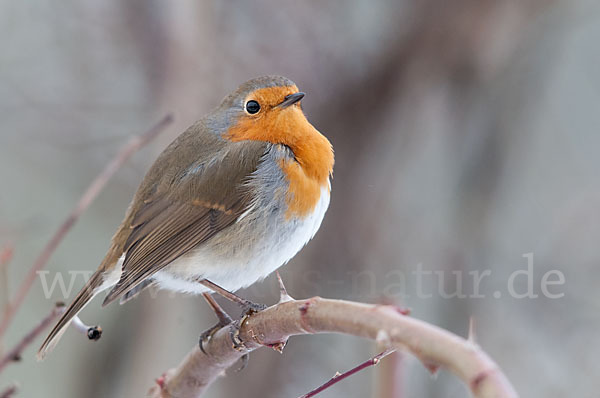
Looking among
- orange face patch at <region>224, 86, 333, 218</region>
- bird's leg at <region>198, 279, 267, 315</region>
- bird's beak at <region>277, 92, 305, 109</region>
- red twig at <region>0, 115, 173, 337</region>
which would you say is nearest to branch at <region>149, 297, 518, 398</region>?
bird's leg at <region>198, 279, 267, 315</region>

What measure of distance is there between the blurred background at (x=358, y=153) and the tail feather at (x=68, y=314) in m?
1.65

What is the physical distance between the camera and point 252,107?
264 cm

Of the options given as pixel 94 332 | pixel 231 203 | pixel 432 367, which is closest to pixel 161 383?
pixel 94 332

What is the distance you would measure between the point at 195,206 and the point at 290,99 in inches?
19.9

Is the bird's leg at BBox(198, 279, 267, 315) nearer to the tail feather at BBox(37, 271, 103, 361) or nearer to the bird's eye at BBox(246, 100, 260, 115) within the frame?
the tail feather at BBox(37, 271, 103, 361)

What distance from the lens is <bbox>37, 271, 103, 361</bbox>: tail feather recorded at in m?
2.12

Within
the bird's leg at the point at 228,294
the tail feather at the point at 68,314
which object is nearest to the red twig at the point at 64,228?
the tail feather at the point at 68,314

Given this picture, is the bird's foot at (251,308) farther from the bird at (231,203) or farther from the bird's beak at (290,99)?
the bird's beak at (290,99)

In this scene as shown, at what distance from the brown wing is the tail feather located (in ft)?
A: 0.44

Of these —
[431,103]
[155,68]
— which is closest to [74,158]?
[155,68]

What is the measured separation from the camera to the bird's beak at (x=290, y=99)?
254 cm

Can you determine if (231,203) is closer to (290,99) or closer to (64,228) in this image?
(290,99)

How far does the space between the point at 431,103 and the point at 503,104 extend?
443 millimetres

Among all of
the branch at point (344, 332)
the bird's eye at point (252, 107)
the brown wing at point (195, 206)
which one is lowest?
the branch at point (344, 332)
